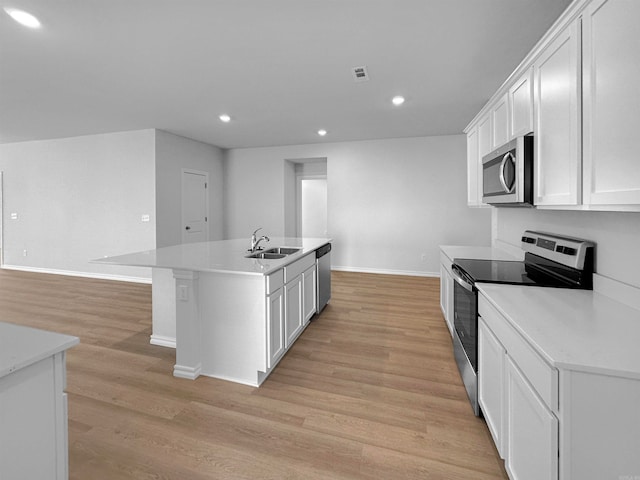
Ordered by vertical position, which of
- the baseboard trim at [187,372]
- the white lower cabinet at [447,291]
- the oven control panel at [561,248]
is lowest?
the baseboard trim at [187,372]

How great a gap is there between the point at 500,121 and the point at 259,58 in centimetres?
219

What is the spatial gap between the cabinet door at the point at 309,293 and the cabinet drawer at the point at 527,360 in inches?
70.9

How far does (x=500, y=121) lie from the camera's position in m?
2.45

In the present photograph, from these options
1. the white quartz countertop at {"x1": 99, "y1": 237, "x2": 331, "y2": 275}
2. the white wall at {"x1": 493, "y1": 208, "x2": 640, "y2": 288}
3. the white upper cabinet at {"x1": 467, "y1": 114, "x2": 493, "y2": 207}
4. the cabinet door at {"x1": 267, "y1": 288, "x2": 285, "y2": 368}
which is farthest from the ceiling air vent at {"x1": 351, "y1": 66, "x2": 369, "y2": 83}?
the cabinet door at {"x1": 267, "y1": 288, "x2": 285, "y2": 368}

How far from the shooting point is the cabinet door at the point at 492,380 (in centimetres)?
142

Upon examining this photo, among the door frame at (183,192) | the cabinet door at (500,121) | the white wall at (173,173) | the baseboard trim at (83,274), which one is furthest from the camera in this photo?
the door frame at (183,192)

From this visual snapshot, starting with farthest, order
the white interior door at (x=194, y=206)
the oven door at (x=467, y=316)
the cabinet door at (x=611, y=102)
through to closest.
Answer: the white interior door at (x=194, y=206)
the oven door at (x=467, y=316)
the cabinet door at (x=611, y=102)

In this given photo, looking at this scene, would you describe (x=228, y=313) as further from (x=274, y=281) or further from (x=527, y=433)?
(x=527, y=433)

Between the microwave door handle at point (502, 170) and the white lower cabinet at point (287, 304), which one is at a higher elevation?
the microwave door handle at point (502, 170)

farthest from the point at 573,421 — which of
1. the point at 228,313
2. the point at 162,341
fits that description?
the point at 162,341

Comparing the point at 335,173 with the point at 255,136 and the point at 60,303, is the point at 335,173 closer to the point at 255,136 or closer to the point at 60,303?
the point at 255,136

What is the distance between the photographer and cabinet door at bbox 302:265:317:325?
10.0 ft

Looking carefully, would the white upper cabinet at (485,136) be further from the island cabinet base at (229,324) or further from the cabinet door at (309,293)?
the island cabinet base at (229,324)

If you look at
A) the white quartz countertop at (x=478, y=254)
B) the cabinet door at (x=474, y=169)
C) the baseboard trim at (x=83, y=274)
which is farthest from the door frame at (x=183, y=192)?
the cabinet door at (x=474, y=169)
